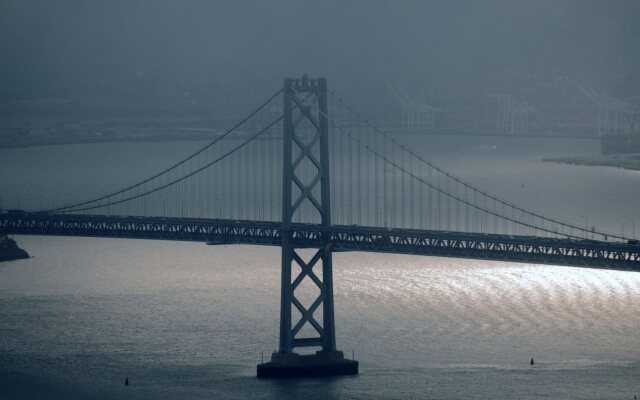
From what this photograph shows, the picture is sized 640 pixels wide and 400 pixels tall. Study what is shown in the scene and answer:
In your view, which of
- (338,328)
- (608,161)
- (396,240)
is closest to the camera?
(396,240)

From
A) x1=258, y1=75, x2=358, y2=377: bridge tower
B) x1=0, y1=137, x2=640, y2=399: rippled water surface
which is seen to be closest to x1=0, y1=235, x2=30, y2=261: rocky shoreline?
x1=0, y1=137, x2=640, y2=399: rippled water surface

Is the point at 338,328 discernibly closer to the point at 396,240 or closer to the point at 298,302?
the point at 396,240

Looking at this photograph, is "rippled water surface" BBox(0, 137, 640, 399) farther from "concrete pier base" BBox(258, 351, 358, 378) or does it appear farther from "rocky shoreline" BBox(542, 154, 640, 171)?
"rocky shoreline" BBox(542, 154, 640, 171)

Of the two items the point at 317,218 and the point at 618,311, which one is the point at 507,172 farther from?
the point at 618,311

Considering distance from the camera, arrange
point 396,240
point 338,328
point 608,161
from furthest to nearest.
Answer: point 608,161, point 338,328, point 396,240

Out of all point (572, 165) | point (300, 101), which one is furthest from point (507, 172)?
point (300, 101)

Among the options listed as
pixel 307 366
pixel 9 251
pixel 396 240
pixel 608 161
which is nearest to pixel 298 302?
pixel 307 366
